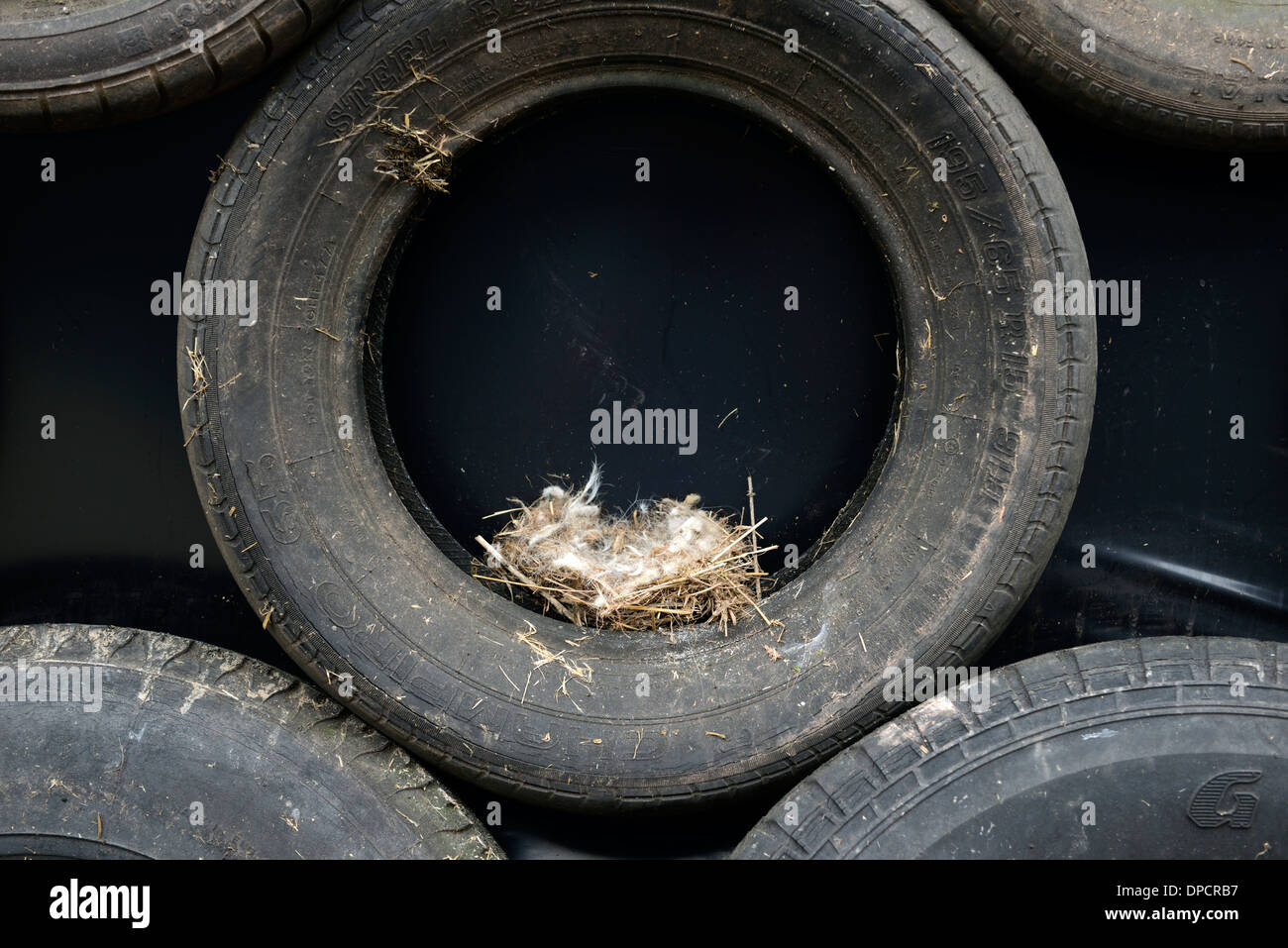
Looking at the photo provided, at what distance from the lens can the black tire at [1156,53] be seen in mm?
2229

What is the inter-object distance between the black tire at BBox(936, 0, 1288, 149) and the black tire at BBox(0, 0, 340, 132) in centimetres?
172

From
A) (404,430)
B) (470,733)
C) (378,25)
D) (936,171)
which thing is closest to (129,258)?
(404,430)

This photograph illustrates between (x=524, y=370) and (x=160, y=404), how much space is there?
116cm

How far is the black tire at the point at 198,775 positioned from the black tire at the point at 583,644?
14 centimetres

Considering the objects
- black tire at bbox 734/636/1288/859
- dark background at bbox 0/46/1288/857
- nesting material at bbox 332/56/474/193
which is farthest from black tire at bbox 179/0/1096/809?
dark background at bbox 0/46/1288/857

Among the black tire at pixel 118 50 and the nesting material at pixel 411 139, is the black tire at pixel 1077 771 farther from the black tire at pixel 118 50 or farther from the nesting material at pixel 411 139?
the black tire at pixel 118 50

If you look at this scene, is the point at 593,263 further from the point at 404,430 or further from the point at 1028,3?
the point at 1028,3

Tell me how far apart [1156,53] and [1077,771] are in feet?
6.04

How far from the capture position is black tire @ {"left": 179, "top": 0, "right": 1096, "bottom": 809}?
2146mm

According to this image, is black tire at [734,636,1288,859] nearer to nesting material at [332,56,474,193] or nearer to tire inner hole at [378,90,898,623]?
tire inner hole at [378,90,898,623]

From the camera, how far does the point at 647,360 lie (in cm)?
264

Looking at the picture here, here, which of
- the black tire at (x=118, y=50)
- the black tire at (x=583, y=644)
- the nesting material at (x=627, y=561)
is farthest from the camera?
the nesting material at (x=627, y=561)

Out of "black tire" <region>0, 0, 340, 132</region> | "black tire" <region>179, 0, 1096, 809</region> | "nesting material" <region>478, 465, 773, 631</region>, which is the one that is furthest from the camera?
"nesting material" <region>478, 465, 773, 631</region>

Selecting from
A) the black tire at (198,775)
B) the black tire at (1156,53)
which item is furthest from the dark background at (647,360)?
the black tire at (198,775)
